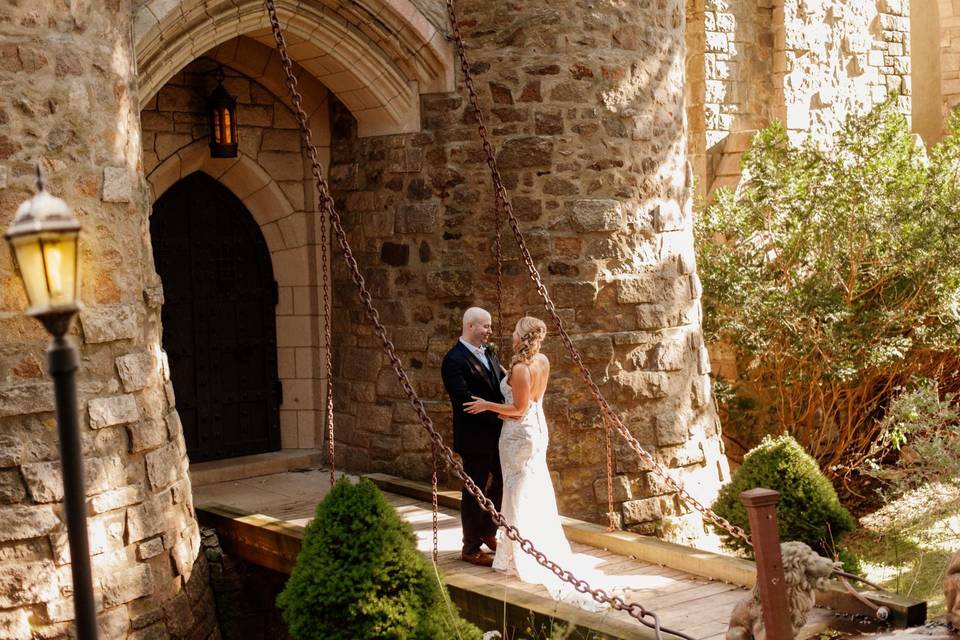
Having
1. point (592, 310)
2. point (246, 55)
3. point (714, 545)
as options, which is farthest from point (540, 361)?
point (246, 55)

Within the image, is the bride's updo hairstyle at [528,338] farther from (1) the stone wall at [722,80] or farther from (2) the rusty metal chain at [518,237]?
(1) the stone wall at [722,80]

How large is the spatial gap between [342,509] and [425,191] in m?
3.40

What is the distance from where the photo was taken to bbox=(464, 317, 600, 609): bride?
667 centimetres

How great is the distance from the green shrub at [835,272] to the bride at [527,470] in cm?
450

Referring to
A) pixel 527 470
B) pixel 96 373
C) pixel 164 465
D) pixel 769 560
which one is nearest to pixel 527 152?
pixel 527 470

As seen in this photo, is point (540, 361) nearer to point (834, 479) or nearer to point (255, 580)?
point (255, 580)

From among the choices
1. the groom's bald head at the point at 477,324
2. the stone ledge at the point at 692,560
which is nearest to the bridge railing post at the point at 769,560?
the stone ledge at the point at 692,560

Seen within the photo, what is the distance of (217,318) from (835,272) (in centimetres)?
543

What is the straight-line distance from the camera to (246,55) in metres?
9.19

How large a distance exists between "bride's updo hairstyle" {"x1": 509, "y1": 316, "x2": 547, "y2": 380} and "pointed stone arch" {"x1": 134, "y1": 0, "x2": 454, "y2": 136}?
281cm

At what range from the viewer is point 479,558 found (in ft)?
23.3

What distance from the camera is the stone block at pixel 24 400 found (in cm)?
595

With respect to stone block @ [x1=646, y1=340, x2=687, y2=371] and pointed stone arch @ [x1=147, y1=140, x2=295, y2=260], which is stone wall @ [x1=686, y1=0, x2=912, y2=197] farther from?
pointed stone arch @ [x1=147, y1=140, x2=295, y2=260]

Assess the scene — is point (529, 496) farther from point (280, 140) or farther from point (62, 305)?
point (280, 140)
